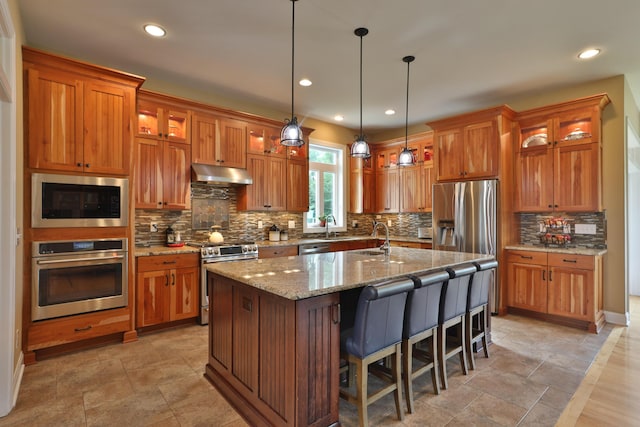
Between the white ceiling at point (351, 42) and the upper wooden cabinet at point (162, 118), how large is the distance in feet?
1.12

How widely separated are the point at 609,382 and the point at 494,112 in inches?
127

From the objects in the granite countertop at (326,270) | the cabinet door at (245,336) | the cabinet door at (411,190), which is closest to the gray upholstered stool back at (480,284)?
the granite countertop at (326,270)

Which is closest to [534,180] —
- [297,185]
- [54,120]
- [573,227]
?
[573,227]

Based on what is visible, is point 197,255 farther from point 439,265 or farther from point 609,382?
point 609,382

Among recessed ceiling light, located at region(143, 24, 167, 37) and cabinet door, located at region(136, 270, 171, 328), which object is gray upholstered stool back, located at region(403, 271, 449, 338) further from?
recessed ceiling light, located at region(143, 24, 167, 37)

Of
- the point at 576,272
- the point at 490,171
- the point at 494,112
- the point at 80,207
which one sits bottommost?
the point at 576,272

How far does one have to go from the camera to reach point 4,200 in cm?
229

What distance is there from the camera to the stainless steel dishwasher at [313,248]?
5020 millimetres

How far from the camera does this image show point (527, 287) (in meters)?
4.35

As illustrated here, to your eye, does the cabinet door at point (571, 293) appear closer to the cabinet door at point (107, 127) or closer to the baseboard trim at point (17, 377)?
the cabinet door at point (107, 127)

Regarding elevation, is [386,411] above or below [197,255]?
below

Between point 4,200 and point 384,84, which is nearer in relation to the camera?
point 4,200

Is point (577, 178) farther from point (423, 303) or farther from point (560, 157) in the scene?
point (423, 303)

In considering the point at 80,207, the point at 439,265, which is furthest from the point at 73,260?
the point at 439,265
